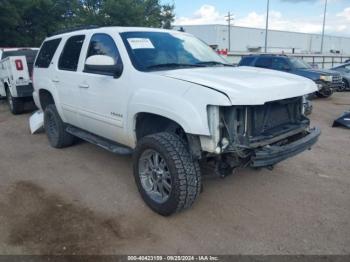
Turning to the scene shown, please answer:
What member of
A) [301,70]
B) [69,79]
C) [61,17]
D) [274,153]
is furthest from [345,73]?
[61,17]

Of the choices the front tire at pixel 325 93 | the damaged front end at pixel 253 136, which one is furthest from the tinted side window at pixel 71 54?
the front tire at pixel 325 93

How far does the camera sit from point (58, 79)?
537 centimetres

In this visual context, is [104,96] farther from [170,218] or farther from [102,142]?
[170,218]

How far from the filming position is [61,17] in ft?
77.5

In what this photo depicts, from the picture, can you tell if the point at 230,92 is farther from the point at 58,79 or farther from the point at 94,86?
the point at 58,79

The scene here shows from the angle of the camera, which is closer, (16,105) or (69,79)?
(69,79)

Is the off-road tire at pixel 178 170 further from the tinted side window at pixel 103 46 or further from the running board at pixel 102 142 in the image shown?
the tinted side window at pixel 103 46

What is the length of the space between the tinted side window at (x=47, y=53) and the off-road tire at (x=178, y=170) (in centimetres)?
317

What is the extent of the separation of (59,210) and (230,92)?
92.0 inches

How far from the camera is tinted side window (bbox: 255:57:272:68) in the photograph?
13.3 m

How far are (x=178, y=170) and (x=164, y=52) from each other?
5.37ft

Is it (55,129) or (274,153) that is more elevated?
(274,153)

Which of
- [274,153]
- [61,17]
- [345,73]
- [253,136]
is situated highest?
[61,17]

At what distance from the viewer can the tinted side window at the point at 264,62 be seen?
13.3 m
